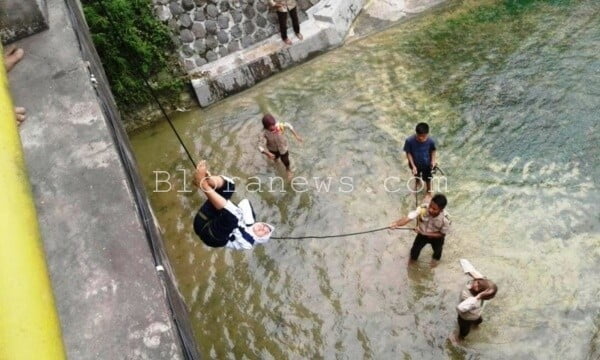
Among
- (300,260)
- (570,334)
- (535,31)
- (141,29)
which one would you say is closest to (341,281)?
(300,260)

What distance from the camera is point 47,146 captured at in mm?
5355

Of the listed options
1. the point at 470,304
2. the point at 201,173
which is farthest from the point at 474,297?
the point at 201,173

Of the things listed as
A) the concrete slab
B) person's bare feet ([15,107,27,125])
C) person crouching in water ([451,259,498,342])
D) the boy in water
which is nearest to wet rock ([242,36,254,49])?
the concrete slab


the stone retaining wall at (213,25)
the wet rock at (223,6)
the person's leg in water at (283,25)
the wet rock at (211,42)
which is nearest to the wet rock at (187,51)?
the stone retaining wall at (213,25)

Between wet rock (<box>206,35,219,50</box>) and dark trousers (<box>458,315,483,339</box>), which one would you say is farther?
wet rock (<box>206,35,219,50</box>)

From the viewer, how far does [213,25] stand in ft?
35.1

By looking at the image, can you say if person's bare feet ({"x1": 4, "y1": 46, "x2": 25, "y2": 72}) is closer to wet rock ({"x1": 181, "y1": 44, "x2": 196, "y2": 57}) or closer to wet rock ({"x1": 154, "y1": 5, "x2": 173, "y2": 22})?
wet rock ({"x1": 154, "y1": 5, "x2": 173, "y2": 22})

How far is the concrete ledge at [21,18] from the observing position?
6.21 m

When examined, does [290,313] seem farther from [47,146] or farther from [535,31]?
[535,31]

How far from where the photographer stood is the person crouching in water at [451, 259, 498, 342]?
540 cm

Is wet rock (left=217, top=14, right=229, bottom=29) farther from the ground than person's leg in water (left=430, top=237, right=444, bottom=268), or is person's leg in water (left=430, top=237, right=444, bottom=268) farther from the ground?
wet rock (left=217, top=14, right=229, bottom=29)

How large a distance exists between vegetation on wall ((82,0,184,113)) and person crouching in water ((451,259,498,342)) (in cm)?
707

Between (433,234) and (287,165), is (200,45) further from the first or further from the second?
(433,234)

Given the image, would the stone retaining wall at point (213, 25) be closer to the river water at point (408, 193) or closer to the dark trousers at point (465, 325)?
the river water at point (408, 193)
